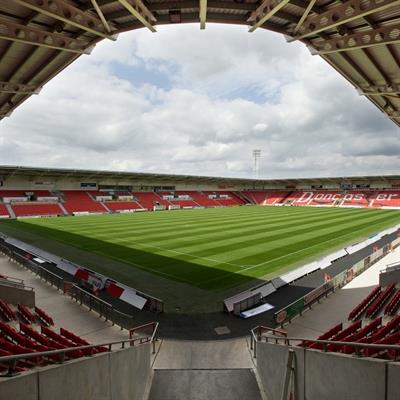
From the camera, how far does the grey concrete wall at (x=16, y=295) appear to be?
40.7ft

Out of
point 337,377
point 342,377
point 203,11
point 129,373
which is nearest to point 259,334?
point 129,373

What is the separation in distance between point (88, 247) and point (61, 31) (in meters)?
22.6

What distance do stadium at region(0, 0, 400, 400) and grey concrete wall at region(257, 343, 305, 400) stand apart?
4cm

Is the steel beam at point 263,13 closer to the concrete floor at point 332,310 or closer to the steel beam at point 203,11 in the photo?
the steel beam at point 203,11

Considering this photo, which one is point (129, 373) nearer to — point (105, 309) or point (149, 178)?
point (105, 309)

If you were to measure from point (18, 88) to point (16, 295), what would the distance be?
326 inches

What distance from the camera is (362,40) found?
25.7ft

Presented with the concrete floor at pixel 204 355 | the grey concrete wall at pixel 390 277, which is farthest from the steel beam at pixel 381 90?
the concrete floor at pixel 204 355

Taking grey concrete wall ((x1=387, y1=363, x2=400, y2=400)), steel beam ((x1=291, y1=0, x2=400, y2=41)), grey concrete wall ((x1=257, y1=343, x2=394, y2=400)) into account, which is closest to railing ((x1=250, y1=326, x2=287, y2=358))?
grey concrete wall ((x1=257, y1=343, x2=394, y2=400))

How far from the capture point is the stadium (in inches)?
219

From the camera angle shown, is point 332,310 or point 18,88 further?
point 332,310

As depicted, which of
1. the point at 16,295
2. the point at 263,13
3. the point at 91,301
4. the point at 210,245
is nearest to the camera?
the point at 263,13

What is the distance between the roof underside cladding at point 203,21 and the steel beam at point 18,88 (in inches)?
48.0

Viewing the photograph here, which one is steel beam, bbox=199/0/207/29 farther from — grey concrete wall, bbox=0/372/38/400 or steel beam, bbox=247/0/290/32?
grey concrete wall, bbox=0/372/38/400
